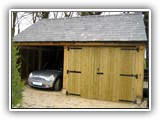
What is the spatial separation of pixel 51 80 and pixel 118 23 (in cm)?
285

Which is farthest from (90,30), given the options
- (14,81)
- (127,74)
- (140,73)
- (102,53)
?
(14,81)

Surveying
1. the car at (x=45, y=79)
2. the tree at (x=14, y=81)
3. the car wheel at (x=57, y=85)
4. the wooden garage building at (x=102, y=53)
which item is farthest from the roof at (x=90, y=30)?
the tree at (x=14, y=81)

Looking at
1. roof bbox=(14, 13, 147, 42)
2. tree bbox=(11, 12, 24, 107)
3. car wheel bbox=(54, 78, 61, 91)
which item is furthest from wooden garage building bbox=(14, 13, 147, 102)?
tree bbox=(11, 12, 24, 107)

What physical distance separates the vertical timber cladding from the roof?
13.7 inches

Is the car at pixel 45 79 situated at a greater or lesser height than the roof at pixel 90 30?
lesser

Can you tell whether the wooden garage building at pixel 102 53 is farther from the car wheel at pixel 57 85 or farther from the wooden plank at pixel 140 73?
the car wheel at pixel 57 85

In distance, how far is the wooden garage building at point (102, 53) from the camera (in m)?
5.69

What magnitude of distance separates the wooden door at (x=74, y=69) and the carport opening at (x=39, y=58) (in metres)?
1.31

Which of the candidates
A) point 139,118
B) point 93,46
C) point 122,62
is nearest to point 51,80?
point 93,46

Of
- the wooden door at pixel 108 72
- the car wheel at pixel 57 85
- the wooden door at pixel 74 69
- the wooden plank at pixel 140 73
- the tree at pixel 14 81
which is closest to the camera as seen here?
the tree at pixel 14 81

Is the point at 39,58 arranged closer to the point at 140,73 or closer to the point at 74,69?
the point at 74,69

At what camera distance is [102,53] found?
6.04m
